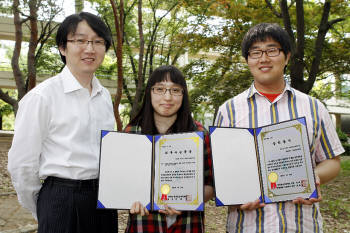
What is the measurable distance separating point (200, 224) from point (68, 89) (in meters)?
1.22

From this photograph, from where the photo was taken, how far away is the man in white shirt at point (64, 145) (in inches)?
73.3

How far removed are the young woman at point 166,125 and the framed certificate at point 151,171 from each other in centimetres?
8

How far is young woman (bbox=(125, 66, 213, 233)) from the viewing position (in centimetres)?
193

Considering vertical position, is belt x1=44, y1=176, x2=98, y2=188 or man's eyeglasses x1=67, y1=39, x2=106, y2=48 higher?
man's eyeglasses x1=67, y1=39, x2=106, y2=48

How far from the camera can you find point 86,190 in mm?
1951

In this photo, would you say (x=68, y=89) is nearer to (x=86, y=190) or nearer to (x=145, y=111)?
(x=145, y=111)

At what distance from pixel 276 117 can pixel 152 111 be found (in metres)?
0.82

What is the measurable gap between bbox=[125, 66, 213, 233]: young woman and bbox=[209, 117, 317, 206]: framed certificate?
224mm

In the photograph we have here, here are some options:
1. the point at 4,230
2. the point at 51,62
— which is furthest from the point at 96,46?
the point at 51,62

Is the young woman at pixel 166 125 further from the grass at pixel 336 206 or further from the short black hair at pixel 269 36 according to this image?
the grass at pixel 336 206

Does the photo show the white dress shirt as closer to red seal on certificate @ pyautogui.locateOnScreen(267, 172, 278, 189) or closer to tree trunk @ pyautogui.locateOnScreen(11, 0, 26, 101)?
red seal on certificate @ pyautogui.locateOnScreen(267, 172, 278, 189)

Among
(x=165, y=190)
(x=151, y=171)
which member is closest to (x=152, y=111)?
(x=151, y=171)

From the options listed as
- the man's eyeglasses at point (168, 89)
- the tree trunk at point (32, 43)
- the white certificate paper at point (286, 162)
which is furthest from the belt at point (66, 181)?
the tree trunk at point (32, 43)

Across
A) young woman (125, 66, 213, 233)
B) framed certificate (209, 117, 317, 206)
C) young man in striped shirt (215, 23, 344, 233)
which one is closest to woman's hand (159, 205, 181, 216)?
young woman (125, 66, 213, 233)
